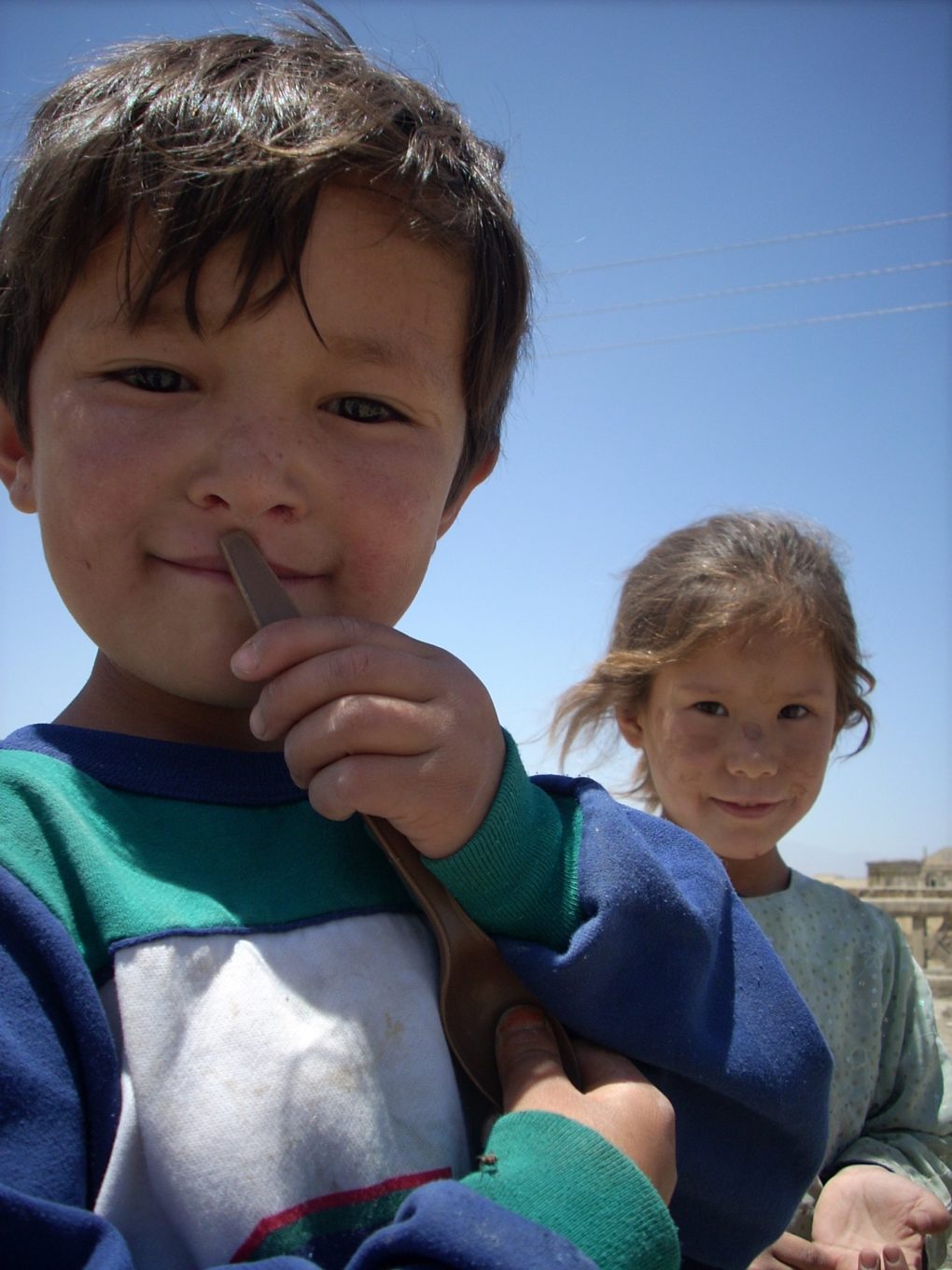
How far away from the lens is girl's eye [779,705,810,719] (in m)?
2.75

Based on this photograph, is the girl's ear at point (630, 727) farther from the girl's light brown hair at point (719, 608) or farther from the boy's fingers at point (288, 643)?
the boy's fingers at point (288, 643)

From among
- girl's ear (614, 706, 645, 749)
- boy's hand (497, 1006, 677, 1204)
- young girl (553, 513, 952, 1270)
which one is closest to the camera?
boy's hand (497, 1006, 677, 1204)

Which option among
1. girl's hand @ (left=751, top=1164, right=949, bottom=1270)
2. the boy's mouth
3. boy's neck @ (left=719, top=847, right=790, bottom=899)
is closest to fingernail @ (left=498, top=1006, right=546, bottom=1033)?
the boy's mouth

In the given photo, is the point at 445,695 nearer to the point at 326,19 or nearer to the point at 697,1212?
the point at 697,1212

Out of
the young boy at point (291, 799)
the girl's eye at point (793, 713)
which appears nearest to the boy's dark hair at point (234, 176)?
the young boy at point (291, 799)

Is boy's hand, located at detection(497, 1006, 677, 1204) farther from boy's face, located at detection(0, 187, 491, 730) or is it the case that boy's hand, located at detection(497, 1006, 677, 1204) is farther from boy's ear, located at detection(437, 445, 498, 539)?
boy's ear, located at detection(437, 445, 498, 539)

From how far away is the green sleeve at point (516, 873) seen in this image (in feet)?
3.45

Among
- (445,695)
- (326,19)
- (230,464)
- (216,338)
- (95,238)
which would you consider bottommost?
(445,695)

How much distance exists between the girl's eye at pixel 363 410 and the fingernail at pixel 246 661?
0.27 metres

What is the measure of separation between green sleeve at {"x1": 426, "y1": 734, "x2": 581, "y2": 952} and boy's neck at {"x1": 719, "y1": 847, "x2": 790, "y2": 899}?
176 centimetres

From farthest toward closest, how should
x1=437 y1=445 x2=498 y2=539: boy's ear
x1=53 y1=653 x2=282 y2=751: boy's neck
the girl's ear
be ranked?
the girl's ear
x1=437 y1=445 x2=498 y2=539: boy's ear
x1=53 y1=653 x2=282 y2=751: boy's neck

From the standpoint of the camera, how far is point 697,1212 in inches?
45.0

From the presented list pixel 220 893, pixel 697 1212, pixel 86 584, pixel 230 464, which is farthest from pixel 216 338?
pixel 697 1212

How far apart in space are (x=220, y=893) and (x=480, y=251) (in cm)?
77
